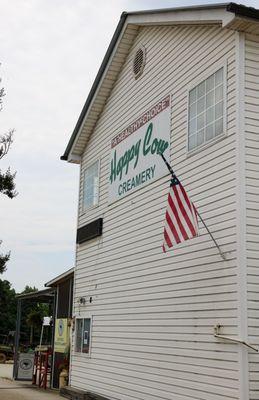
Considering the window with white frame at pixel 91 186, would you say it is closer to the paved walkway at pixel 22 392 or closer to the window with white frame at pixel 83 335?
the window with white frame at pixel 83 335

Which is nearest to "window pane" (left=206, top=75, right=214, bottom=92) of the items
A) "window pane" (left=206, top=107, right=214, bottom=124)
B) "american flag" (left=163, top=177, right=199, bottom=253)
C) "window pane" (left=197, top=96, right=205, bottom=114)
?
"window pane" (left=197, top=96, right=205, bottom=114)

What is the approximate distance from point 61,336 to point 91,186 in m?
5.46

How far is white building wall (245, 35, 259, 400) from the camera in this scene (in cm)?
821

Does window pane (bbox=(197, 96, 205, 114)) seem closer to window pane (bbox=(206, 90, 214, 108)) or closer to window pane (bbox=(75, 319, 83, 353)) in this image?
window pane (bbox=(206, 90, 214, 108))

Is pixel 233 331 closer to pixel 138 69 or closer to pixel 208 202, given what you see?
pixel 208 202

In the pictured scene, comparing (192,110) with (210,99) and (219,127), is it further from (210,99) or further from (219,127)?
(219,127)

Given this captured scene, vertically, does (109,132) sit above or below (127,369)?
above

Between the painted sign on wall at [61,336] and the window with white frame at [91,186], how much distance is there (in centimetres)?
425

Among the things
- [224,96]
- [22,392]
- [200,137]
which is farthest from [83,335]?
[224,96]

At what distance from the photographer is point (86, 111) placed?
1658 cm

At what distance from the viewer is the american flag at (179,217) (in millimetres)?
9047

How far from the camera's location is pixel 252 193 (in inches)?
345

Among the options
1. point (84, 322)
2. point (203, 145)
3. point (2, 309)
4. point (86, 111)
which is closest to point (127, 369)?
point (84, 322)

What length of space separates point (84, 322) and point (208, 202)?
7.44 meters
